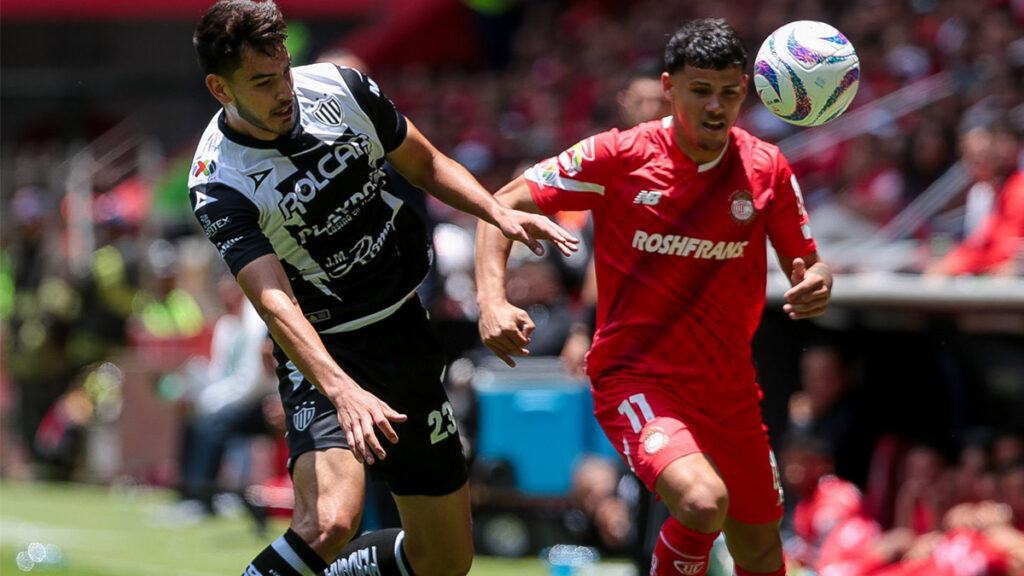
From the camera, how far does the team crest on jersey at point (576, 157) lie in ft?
18.4

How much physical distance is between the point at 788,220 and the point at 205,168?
86.0 inches

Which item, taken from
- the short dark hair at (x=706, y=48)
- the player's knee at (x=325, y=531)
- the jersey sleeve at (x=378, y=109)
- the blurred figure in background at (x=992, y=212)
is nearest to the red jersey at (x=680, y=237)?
the short dark hair at (x=706, y=48)

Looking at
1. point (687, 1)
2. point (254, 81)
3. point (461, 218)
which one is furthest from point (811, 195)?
point (254, 81)

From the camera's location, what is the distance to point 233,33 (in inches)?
186

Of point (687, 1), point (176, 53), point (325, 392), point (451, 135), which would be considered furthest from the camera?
point (176, 53)

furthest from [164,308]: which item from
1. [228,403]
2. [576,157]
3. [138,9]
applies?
[138,9]

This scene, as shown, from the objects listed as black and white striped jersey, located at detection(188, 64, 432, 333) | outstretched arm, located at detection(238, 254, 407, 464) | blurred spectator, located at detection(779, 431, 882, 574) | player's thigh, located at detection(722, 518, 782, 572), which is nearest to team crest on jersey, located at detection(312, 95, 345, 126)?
black and white striped jersey, located at detection(188, 64, 432, 333)

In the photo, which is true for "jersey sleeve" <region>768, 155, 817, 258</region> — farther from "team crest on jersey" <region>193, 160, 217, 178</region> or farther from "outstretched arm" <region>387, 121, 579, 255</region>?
"team crest on jersey" <region>193, 160, 217, 178</region>

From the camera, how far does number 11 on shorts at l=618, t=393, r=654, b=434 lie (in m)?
5.44

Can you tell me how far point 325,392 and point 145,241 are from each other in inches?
484

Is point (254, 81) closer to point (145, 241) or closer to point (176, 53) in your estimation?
point (145, 241)

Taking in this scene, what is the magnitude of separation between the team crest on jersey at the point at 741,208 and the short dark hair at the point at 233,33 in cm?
182

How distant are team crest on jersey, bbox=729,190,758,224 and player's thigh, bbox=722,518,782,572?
114cm

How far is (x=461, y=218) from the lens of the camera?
14.5 meters
